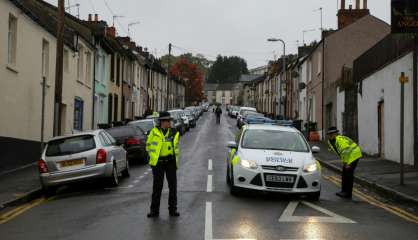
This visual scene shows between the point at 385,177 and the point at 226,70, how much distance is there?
17286 centimetres

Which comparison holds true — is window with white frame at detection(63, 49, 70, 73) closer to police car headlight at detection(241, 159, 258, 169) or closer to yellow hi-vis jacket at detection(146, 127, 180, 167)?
police car headlight at detection(241, 159, 258, 169)

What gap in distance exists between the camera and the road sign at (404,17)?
1555cm

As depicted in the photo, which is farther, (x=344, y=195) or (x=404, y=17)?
(x=404, y=17)

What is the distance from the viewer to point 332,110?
34500 mm

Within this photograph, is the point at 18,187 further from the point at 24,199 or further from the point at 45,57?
the point at 45,57

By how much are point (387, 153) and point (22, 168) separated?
13.0 m

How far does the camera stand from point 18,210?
11.3 meters

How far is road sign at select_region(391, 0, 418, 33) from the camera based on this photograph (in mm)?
15547

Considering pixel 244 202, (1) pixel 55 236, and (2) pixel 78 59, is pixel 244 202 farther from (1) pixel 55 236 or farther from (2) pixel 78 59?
(2) pixel 78 59

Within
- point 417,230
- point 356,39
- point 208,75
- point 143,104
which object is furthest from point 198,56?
point 417,230

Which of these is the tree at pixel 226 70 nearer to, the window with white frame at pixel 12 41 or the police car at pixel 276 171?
the window with white frame at pixel 12 41

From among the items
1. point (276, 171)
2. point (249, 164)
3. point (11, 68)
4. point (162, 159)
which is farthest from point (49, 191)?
point (11, 68)

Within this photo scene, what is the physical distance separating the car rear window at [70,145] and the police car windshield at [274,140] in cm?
381

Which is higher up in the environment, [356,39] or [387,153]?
[356,39]
